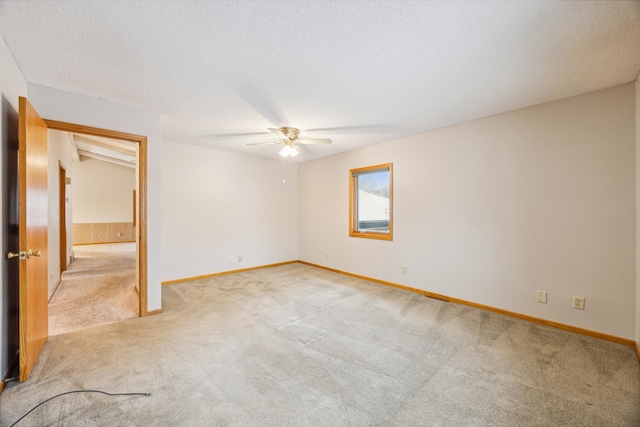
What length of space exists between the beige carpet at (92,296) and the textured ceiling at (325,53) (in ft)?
8.07

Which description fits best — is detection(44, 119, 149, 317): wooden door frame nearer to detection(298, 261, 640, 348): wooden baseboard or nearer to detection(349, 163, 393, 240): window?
detection(349, 163, 393, 240): window

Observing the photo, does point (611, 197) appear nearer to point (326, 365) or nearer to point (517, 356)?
point (517, 356)

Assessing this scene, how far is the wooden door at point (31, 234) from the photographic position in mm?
1811

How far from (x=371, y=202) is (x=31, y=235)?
434 centimetres

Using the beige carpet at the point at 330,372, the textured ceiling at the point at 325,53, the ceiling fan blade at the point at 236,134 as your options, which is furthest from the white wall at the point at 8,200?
the ceiling fan blade at the point at 236,134

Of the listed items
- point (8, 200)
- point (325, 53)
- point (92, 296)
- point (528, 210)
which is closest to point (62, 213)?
point (92, 296)

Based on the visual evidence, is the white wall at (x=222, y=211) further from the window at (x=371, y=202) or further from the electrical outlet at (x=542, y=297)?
the electrical outlet at (x=542, y=297)

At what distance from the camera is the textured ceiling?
1.54m

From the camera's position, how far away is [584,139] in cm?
262

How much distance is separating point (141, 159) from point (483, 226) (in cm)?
422

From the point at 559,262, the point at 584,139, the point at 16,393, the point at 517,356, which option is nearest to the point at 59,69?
the point at 16,393

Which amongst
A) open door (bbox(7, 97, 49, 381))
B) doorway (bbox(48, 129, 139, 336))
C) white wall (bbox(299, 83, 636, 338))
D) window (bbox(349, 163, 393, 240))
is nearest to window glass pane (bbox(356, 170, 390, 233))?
window (bbox(349, 163, 393, 240))

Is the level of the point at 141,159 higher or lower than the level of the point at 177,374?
higher

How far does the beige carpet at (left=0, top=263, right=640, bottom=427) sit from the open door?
0.23 meters
